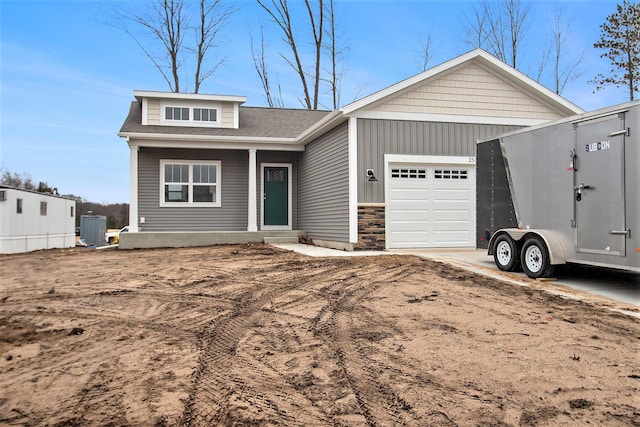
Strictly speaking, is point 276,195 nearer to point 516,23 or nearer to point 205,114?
point 205,114

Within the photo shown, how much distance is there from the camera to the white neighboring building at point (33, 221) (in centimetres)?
1578

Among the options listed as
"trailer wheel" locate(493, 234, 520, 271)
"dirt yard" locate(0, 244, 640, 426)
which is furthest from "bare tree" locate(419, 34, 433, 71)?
"dirt yard" locate(0, 244, 640, 426)

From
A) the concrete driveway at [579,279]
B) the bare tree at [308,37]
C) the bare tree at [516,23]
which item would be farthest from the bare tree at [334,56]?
the concrete driveway at [579,279]

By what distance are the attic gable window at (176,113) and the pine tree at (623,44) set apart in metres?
16.6

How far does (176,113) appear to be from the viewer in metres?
15.8

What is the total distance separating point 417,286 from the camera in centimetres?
638

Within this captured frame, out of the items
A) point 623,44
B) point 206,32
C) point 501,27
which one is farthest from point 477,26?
point 206,32

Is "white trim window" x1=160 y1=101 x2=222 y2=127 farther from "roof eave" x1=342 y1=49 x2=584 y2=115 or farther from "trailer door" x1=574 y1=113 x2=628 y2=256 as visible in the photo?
"trailer door" x1=574 y1=113 x2=628 y2=256

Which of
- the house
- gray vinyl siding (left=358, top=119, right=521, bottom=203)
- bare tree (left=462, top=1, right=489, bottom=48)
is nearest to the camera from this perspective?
gray vinyl siding (left=358, top=119, right=521, bottom=203)

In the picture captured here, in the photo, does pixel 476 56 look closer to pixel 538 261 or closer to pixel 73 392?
pixel 538 261

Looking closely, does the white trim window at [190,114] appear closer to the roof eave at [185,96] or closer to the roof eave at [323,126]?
the roof eave at [185,96]

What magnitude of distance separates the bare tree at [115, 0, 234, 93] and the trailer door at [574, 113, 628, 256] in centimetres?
2185

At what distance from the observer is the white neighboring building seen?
51.8ft

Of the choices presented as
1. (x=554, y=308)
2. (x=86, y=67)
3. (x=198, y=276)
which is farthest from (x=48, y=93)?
(x=554, y=308)
